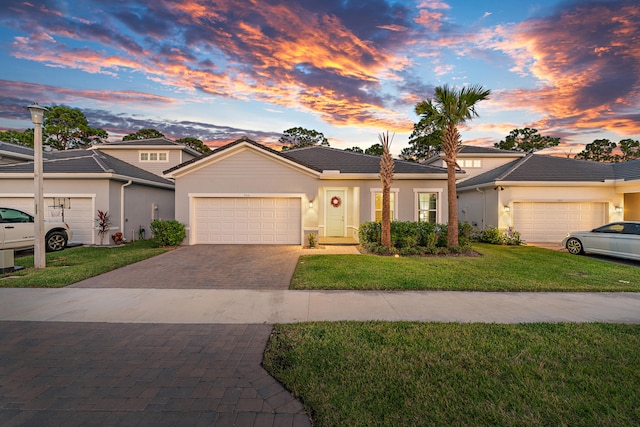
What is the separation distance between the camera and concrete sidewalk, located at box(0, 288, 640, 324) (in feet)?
15.3

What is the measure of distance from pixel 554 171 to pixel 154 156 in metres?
25.1

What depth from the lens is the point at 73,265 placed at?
8.40m

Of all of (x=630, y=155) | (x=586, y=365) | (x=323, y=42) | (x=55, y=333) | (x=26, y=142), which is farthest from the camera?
(x=630, y=155)

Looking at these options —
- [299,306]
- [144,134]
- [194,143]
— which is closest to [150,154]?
[299,306]

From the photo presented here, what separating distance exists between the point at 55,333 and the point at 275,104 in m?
14.2

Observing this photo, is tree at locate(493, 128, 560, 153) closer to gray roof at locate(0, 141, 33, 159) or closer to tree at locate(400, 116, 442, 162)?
tree at locate(400, 116, 442, 162)

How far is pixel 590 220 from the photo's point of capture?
45.8 feet

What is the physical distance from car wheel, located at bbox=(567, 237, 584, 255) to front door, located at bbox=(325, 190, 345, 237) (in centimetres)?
961

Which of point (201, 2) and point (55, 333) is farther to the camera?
point (201, 2)

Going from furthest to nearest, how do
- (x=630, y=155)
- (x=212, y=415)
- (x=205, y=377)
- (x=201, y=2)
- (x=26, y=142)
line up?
(x=630, y=155) < (x=26, y=142) < (x=201, y=2) < (x=205, y=377) < (x=212, y=415)

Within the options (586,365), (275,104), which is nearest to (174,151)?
(275,104)

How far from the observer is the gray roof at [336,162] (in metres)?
12.7

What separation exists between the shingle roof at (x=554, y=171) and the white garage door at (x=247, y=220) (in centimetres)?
1071

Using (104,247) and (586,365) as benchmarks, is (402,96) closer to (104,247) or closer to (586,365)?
(586,365)
